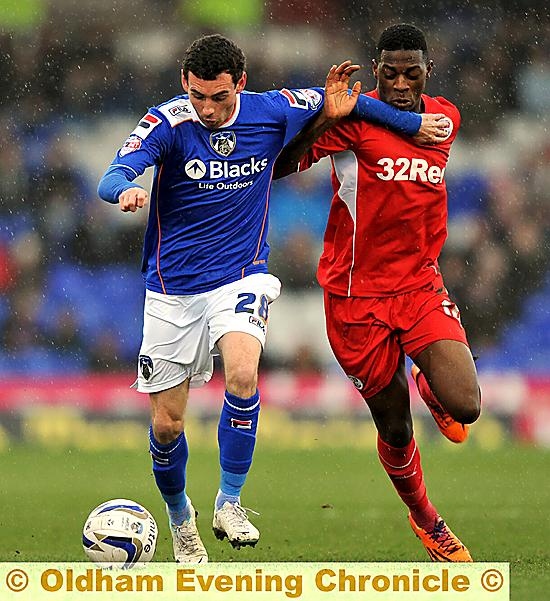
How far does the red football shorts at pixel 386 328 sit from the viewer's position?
21.6 feet

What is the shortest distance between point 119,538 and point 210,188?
1.71 meters

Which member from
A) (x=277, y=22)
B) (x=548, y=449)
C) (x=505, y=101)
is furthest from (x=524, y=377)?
(x=277, y=22)

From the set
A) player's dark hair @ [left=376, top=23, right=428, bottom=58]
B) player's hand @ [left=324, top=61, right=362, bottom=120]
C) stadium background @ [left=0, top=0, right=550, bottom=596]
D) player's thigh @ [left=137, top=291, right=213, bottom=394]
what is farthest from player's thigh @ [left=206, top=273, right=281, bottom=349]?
stadium background @ [left=0, top=0, right=550, bottom=596]

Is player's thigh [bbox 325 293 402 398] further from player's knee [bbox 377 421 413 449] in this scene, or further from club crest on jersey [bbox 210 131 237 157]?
club crest on jersey [bbox 210 131 237 157]

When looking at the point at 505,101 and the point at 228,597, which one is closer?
the point at 228,597

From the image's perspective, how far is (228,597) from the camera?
461cm

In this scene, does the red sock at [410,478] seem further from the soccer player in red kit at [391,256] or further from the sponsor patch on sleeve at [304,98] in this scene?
the sponsor patch on sleeve at [304,98]

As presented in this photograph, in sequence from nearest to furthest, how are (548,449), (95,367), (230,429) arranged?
(230,429) < (548,449) < (95,367)

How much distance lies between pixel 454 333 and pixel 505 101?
9851mm

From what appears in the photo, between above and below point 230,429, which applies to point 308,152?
above

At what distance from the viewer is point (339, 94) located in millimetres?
6590

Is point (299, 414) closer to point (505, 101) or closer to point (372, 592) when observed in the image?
point (505, 101)

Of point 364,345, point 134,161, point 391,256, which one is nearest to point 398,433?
point 364,345

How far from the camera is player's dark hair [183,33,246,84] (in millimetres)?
6023
